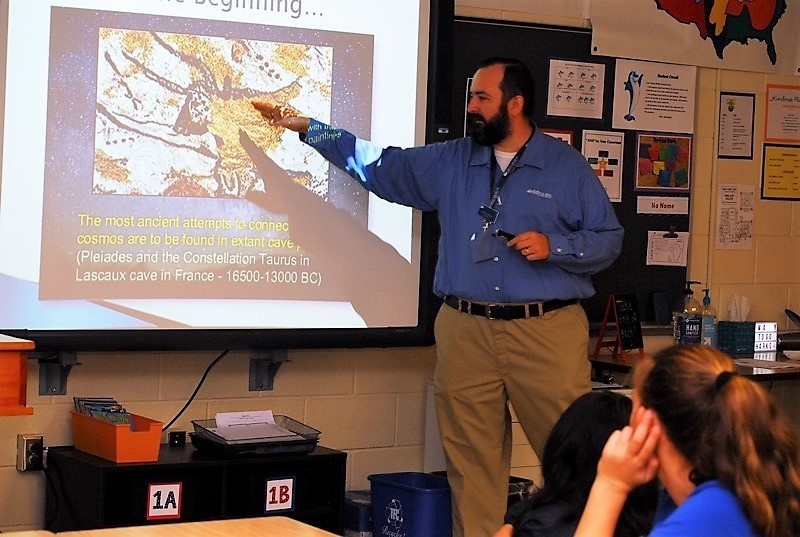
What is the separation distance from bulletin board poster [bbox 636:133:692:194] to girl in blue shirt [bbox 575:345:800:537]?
3163 millimetres

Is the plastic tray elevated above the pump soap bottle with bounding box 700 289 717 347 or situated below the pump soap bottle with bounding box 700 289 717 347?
below

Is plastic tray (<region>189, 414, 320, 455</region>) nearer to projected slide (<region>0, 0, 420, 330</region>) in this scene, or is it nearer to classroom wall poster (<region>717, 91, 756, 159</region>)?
projected slide (<region>0, 0, 420, 330</region>)

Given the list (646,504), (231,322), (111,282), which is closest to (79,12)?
(111,282)

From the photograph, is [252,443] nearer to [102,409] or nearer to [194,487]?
[194,487]

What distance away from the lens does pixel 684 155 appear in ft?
16.4

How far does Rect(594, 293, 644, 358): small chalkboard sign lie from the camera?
184 inches

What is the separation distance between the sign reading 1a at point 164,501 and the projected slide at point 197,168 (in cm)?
52

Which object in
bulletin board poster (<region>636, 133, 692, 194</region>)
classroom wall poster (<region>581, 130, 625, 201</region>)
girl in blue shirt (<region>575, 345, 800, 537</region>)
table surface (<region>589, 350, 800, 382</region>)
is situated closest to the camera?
girl in blue shirt (<region>575, 345, 800, 537</region>)

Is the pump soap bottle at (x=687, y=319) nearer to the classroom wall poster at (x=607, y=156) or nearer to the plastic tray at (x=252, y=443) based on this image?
the classroom wall poster at (x=607, y=156)

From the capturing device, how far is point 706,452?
171 cm

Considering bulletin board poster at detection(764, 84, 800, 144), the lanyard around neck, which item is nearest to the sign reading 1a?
the lanyard around neck

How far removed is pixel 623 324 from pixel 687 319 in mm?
335

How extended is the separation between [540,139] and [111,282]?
1468mm

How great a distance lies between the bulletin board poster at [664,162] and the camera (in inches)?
194
